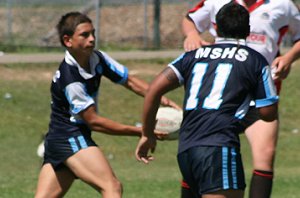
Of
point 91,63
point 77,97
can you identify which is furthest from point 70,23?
point 77,97

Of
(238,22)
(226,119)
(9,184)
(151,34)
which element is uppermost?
(238,22)

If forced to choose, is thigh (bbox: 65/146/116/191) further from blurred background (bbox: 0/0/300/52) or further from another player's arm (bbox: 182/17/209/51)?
blurred background (bbox: 0/0/300/52)

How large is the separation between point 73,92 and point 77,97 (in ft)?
0.16

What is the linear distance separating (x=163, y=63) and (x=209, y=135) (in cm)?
1401

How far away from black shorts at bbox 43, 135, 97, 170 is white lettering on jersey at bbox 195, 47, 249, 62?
60.4 inches

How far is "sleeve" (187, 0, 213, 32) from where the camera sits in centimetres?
845

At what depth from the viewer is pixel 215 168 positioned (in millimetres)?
6324

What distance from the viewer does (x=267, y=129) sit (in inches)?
312

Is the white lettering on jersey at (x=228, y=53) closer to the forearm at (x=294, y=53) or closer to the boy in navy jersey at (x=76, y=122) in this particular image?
the boy in navy jersey at (x=76, y=122)

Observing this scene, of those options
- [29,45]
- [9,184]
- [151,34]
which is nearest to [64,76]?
[9,184]

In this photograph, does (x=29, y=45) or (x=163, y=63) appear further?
(x=29, y=45)

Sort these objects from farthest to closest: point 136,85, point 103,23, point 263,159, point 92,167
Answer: point 103,23 < point 136,85 < point 263,159 < point 92,167

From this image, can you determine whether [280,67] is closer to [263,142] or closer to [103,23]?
[263,142]

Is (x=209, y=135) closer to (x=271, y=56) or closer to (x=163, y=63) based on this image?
(x=271, y=56)
